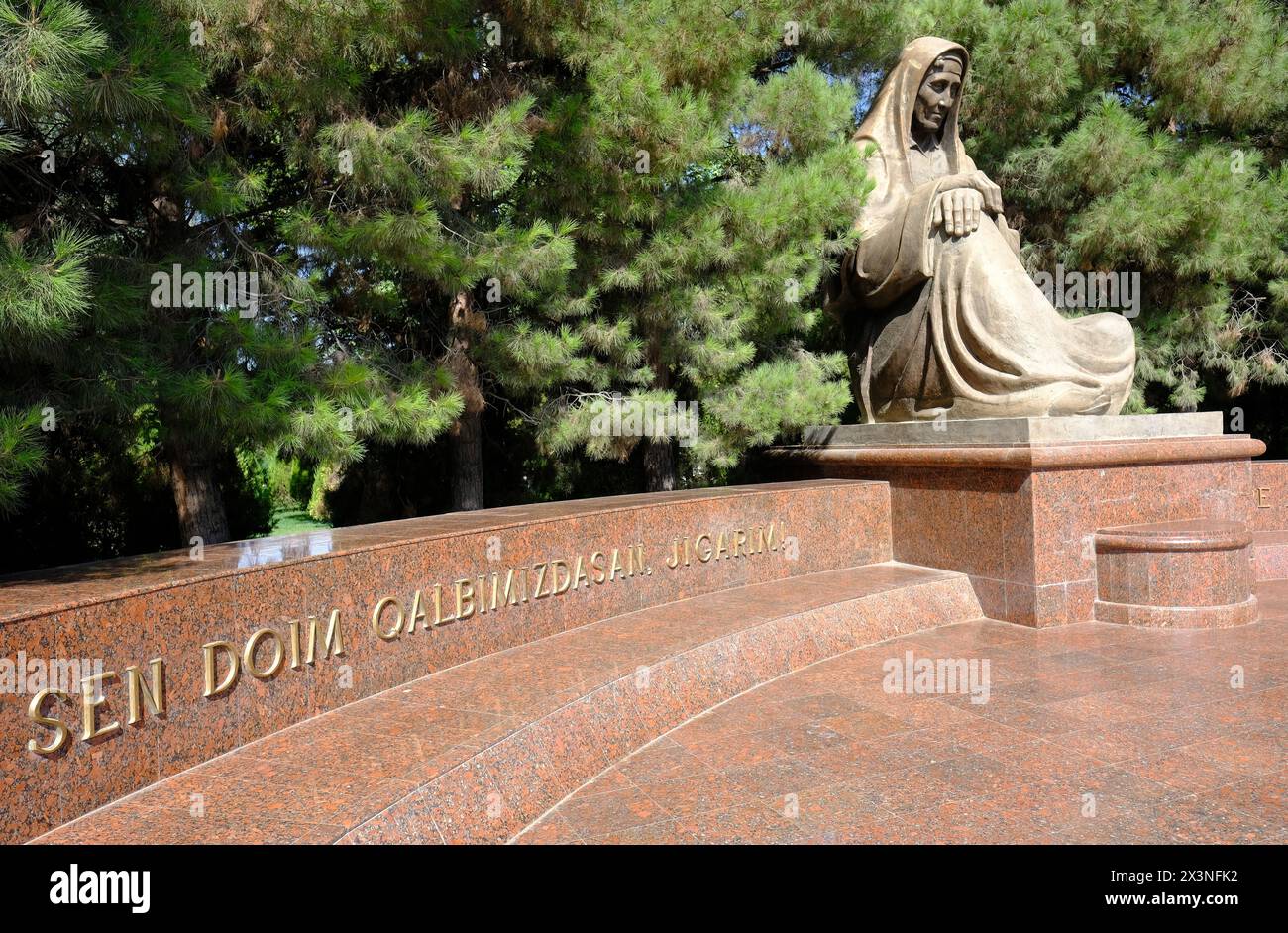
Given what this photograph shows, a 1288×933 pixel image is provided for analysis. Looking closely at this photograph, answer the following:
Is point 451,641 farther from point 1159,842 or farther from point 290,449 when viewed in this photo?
point 1159,842

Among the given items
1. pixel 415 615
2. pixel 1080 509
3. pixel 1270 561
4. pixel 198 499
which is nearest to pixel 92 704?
pixel 415 615

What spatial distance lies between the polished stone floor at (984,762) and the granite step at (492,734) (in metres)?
0.14

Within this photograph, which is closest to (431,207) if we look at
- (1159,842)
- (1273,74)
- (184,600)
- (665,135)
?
(665,135)

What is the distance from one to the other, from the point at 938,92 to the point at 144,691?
6.90 meters

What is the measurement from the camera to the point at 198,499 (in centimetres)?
578

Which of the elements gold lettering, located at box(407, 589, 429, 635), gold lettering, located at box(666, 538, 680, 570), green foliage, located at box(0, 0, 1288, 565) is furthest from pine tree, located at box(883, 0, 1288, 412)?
gold lettering, located at box(407, 589, 429, 635)

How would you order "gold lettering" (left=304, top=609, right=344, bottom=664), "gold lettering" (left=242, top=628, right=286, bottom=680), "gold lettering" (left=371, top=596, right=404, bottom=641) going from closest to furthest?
"gold lettering" (left=242, top=628, right=286, bottom=680)
"gold lettering" (left=304, top=609, right=344, bottom=664)
"gold lettering" (left=371, top=596, right=404, bottom=641)

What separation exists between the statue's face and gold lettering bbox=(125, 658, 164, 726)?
6.76 m

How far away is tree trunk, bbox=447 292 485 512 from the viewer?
6.50 meters

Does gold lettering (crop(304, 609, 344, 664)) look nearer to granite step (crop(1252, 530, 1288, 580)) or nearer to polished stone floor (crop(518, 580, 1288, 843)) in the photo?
polished stone floor (crop(518, 580, 1288, 843))

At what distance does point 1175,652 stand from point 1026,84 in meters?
6.61

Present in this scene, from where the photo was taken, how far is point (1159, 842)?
9.89 ft

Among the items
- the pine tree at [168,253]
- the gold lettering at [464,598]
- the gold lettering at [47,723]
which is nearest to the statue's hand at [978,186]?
the pine tree at [168,253]

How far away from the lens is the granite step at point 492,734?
2766 millimetres
